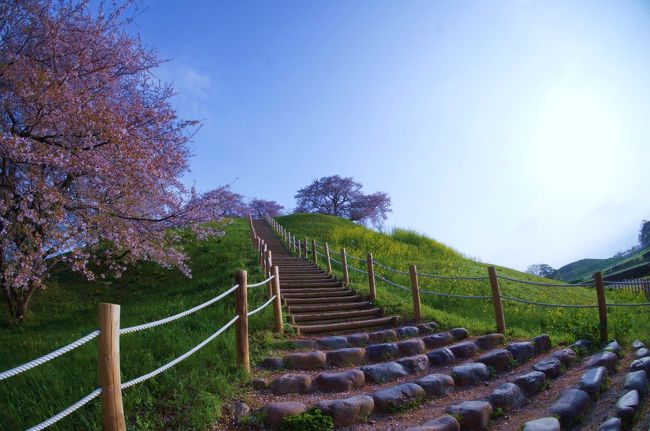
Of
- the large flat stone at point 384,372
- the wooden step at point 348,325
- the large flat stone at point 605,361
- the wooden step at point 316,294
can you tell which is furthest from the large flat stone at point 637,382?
the wooden step at point 316,294

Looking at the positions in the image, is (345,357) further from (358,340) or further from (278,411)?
(278,411)

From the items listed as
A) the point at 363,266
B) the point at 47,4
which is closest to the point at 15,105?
the point at 47,4

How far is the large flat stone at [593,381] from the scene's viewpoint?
480 centimetres

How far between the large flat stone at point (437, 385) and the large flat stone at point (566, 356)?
1946mm

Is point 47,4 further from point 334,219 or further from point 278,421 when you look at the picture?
point 334,219

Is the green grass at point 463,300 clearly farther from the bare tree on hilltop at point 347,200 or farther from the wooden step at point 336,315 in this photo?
the bare tree on hilltop at point 347,200

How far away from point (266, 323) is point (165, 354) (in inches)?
96.5

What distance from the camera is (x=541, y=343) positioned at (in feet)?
22.8

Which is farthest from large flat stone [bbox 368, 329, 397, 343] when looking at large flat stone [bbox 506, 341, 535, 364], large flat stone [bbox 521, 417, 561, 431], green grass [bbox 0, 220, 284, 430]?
large flat stone [bbox 521, 417, 561, 431]

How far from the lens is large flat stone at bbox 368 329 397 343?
7749 mm

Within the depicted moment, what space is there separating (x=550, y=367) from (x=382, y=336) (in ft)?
9.57

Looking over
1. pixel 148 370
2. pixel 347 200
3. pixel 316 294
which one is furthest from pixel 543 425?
pixel 347 200

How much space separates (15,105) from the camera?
7.79 metres

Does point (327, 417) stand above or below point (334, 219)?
below
